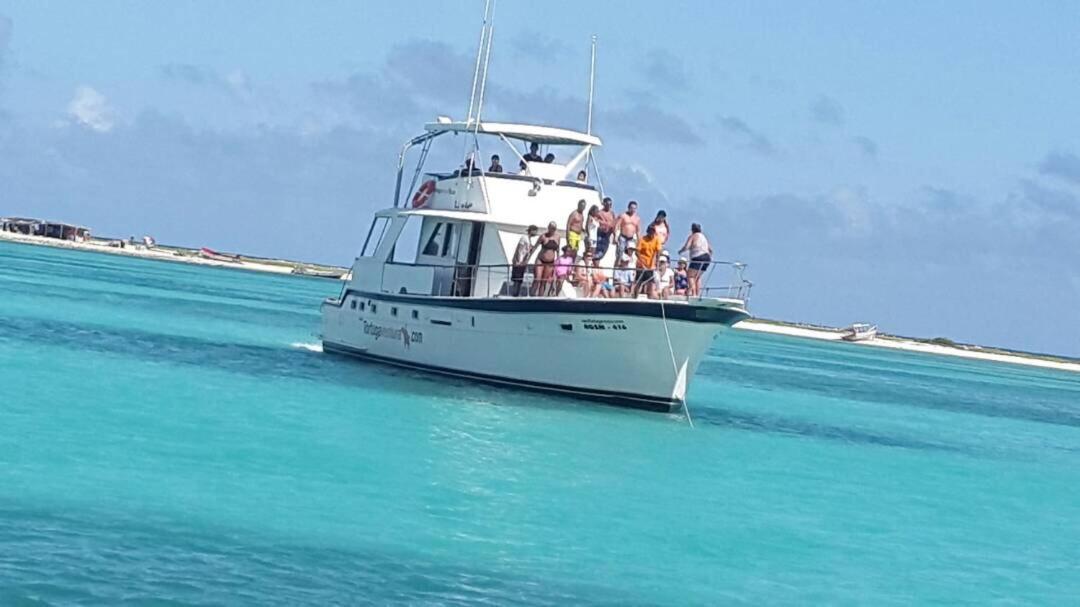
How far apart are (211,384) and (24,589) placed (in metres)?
17.6

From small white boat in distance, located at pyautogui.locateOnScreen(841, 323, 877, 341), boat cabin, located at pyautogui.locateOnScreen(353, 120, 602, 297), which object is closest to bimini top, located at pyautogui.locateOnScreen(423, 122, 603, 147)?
boat cabin, located at pyautogui.locateOnScreen(353, 120, 602, 297)

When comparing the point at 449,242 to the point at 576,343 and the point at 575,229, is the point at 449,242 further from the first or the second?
the point at 576,343

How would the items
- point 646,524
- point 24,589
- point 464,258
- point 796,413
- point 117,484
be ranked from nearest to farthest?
point 24,589 < point 117,484 < point 646,524 < point 464,258 < point 796,413

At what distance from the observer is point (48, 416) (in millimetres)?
22031

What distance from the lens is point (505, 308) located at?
29.7m

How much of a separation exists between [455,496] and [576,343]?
1045cm

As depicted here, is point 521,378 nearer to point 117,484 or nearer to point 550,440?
point 550,440

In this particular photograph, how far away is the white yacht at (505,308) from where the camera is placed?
28.6 meters

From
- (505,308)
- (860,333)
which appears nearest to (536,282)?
(505,308)

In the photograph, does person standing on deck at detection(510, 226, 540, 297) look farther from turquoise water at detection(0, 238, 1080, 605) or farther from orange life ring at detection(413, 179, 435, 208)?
orange life ring at detection(413, 179, 435, 208)

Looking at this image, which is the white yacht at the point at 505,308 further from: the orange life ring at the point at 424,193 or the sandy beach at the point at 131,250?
the sandy beach at the point at 131,250

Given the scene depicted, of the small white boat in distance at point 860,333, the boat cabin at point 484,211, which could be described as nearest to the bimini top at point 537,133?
the boat cabin at point 484,211

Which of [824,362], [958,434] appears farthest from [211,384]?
[824,362]

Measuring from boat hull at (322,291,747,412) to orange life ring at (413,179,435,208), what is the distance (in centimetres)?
267
